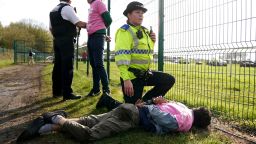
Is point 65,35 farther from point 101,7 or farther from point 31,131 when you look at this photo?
point 31,131

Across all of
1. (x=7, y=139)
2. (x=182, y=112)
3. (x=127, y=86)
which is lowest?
(x=7, y=139)

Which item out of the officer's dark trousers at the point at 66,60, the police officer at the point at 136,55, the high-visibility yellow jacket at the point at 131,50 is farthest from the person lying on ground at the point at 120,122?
the officer's dark trousers at the point at 66,60

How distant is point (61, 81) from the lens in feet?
22.2

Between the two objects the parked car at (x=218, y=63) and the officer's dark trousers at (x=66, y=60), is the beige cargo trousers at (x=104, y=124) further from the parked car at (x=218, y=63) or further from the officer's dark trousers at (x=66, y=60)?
the officer's dark trousers at (x=66, y=60)

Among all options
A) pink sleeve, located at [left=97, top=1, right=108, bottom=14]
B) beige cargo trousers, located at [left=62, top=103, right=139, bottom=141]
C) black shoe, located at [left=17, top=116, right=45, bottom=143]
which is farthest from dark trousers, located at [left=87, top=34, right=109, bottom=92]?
black shoe, located at [left=17, top=116, right=45, bottom=143]

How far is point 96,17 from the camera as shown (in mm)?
6273

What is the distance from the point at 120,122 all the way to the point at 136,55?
1185 mm

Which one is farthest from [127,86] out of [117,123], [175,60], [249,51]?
[175,60]

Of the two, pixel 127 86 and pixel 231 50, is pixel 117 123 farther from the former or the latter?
pixel 231 50

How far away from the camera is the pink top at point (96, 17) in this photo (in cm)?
619

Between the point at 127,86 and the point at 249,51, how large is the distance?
152 centimetres

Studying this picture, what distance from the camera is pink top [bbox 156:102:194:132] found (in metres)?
3.92

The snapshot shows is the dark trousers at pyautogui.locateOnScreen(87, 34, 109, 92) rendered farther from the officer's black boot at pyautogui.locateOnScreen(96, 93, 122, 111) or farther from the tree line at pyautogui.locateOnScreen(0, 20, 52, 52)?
the tree line at pyautogui.locateOnScreen(0, 20, 52, 52)

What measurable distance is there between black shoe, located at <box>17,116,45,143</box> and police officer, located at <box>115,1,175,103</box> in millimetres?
1159
